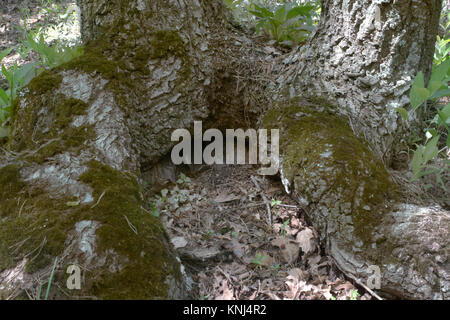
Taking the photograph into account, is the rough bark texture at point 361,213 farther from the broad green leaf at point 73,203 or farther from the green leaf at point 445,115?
the broad green leaf at point 73,203

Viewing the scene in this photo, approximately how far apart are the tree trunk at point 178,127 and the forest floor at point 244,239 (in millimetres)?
181

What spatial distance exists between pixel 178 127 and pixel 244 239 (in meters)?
1.06

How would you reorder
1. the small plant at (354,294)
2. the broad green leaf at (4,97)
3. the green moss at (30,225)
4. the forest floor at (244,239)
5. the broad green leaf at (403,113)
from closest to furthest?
the green moss at (30,225)
the small plant at (354,294)
the forest floor at (244,239)
the broad green leaf at (403,113)
the broad green leaf at (4,97)

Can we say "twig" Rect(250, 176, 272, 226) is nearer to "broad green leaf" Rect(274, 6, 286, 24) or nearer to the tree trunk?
the tree trunk

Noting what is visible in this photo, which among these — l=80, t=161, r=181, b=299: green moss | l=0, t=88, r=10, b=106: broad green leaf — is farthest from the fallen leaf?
l=0, t=88, r=10, b=106: broad green leaf

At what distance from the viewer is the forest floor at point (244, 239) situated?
6.61ft

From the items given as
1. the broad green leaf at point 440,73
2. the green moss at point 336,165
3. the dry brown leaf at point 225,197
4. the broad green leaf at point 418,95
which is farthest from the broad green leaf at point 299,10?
the dry brown leaf at point 225,197

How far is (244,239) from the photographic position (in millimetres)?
2393

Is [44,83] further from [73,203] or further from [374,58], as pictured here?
[374,58]

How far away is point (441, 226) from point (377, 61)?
1207 millimetres

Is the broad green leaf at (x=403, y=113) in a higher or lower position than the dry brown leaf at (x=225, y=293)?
higher
